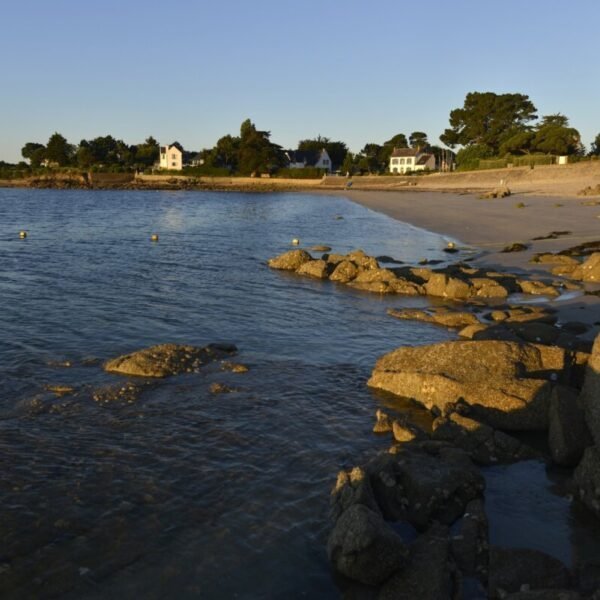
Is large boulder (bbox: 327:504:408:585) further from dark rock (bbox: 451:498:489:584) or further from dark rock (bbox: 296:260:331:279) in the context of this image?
dark rock (bbox: 296:260:331:279)

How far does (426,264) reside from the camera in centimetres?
3189

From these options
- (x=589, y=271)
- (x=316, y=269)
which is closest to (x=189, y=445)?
(x=316, y=269)

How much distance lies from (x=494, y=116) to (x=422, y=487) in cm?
13726

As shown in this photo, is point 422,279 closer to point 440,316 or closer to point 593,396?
point 440,316

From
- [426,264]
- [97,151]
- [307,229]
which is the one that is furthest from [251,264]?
[97,151]

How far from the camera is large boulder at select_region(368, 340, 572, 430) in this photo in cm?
1147

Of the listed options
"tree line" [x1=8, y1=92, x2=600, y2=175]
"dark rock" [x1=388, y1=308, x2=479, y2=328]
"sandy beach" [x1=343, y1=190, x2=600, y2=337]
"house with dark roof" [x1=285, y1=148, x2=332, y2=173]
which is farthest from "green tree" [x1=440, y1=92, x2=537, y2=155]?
"dark rock" [x1=388, y1=308, x2=479, y2=328]

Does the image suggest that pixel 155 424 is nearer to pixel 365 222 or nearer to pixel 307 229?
pixel 307 229

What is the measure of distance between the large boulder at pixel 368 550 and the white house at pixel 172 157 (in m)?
177

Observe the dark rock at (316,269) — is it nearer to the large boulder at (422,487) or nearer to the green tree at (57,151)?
the large boulder at (422,487)

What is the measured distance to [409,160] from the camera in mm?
157125

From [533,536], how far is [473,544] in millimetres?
1084

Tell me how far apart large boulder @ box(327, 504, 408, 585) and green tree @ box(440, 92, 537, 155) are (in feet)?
425

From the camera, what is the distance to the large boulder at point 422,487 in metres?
8.52
